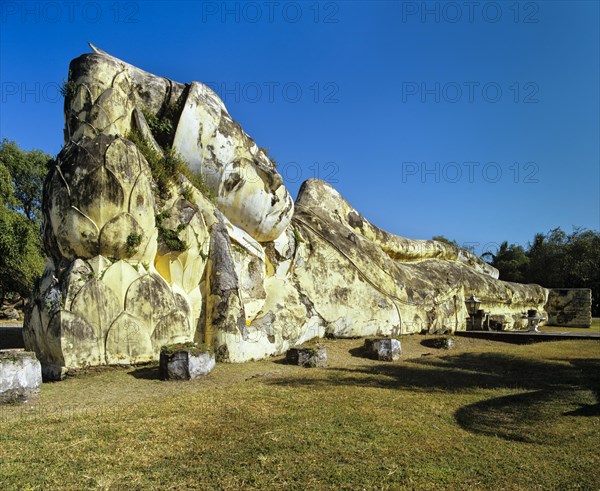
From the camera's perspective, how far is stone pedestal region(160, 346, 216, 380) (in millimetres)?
6215

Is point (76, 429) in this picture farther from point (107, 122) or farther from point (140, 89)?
point (140, 89)

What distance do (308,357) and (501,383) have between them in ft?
9.53

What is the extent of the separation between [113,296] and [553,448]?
17.5ft

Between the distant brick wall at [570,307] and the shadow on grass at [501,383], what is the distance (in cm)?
1072

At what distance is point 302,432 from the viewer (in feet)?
13.7

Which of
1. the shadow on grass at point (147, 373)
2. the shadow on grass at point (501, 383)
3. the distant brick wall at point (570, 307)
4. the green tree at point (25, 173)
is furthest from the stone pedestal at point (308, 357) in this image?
the green tree at point (25, 173)

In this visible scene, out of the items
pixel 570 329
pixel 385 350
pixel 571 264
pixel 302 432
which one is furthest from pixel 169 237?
pixel 571 264

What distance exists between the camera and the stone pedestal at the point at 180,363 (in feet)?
20.4

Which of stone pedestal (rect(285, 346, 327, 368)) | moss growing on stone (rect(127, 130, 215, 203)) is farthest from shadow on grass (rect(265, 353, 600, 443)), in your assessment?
moss growing on stone (rect(127, 130, 215, 203))

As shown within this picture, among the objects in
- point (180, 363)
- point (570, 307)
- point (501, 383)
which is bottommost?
point (501, 383)

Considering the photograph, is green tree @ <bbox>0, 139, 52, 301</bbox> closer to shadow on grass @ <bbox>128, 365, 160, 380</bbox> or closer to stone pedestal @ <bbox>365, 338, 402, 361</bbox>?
shadow on grass @ <bbox>128, 365, 160, 380</bbox>

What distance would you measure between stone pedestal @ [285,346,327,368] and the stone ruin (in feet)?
2.11

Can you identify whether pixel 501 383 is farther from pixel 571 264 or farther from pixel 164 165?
pixel 571 264

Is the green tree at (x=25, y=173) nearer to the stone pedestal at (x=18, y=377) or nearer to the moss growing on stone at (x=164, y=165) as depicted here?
the moss growing on stone at (x=164, y=165)
